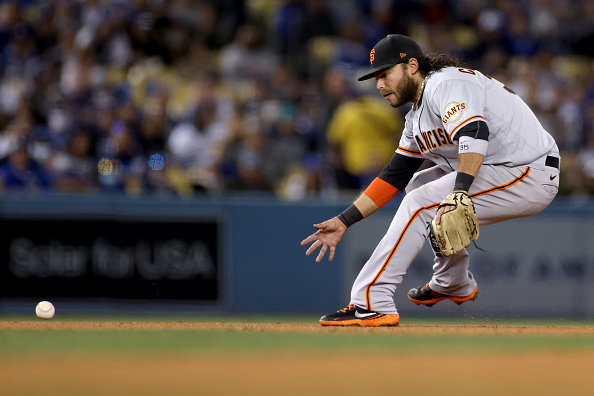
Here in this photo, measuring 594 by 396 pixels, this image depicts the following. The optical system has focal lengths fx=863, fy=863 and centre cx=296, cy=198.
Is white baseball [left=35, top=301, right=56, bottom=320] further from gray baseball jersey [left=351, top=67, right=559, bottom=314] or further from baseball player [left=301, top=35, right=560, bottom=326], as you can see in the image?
gray baseball jersey [left=351, top=67, right=559, bottom=314]

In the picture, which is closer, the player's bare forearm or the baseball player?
the player's bare forearm

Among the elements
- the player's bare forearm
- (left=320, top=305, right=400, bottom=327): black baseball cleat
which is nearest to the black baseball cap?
the player's bare forearm

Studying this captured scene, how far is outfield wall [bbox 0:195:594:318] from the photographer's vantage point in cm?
897

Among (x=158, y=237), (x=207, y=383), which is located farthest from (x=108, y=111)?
(x=207, y=383)

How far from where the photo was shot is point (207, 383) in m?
3.74

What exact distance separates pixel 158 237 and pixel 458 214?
464cm

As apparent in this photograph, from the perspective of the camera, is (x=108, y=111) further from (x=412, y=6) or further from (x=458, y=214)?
(x=458, y=214)

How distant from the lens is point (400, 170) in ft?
20.2

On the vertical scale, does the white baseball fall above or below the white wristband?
below

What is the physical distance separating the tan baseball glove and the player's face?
2.61 feet

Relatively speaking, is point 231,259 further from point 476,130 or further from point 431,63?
point 476,130

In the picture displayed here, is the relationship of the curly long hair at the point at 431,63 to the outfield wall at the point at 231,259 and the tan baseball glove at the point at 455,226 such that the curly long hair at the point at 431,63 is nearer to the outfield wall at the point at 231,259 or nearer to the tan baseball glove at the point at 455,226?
the tan baseball glove at the point at 455,226

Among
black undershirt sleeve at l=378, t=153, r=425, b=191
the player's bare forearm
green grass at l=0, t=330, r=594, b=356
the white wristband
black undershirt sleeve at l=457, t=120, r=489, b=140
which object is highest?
black undershirt sleeve at l=457, t=120, r=489, b=140

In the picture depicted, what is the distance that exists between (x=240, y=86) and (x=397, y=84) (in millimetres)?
6045
